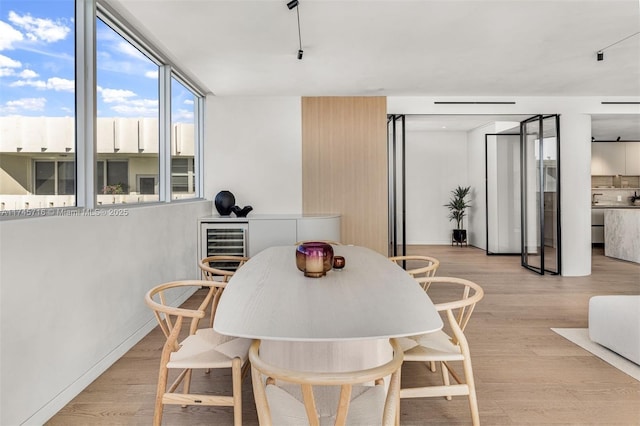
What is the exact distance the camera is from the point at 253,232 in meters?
4.79

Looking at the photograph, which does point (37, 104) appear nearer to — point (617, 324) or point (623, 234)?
point (617, 324)

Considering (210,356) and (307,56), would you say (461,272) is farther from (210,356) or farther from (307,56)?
(210,356)

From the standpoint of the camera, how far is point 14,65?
2018mm

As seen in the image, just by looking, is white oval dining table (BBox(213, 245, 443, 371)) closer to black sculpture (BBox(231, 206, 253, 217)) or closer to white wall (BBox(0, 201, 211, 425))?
white wall (BBox(0, 201, 211, 425))

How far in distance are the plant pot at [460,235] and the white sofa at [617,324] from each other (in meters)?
5.33

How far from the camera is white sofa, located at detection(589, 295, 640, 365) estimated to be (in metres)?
2.67

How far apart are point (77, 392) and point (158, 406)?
89 cm

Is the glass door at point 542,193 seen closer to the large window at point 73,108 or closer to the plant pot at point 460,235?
the plant pot at point 460,235

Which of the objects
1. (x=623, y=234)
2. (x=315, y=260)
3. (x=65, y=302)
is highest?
(x=315, y=260)

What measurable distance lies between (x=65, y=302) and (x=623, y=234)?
8441 mm

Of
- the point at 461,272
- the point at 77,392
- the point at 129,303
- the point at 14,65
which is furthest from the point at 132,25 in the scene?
the point at 461,272

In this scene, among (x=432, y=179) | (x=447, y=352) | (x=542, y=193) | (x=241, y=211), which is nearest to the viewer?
(x=447, y=352)

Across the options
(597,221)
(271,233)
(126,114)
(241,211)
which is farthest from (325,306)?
(597,221)

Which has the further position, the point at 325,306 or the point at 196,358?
the point at 196,358
